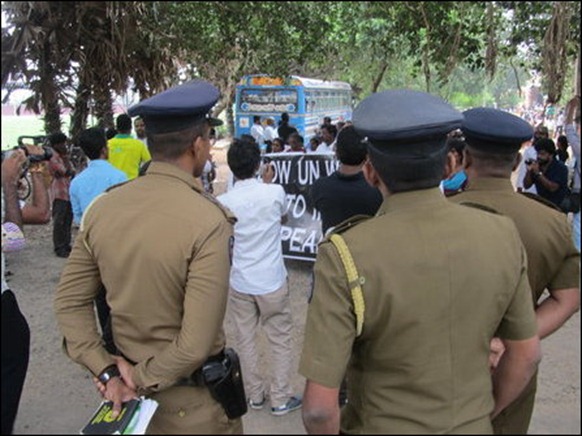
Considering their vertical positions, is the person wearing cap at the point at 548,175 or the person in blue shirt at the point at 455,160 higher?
the person in blue shirt at the point at 455,160

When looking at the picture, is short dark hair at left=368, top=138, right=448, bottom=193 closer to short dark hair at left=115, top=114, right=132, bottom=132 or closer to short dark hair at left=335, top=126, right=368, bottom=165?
short dark hair at left=335, top=126, right=368, bottom=165

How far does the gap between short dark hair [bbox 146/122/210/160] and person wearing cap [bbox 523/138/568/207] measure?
531 centimetres

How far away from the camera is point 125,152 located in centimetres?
618

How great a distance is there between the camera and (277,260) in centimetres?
378

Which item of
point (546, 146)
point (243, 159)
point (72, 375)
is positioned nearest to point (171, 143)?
point (243, 159)

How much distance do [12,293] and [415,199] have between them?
72.8 inches

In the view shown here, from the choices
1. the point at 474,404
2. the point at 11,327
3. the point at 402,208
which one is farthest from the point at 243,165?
the point at 474,404

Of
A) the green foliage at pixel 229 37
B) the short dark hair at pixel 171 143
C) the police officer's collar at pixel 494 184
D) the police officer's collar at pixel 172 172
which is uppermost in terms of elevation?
the green foliage at pixel 229 37

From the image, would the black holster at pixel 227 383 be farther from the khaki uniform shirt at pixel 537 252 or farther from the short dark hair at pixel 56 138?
the short dark hair at pixel 56 138

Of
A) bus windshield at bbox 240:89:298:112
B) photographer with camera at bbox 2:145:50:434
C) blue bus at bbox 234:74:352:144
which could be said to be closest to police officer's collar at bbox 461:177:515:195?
photographer with camera at bbox 2:145:50:434

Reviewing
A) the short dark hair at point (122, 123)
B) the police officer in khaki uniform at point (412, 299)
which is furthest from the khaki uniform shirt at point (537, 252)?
the short dark hair at point (122, 123)

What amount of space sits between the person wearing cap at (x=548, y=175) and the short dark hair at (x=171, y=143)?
5307 mm

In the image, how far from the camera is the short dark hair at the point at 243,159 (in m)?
3.64

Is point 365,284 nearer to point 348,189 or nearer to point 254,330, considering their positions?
point 348,189
